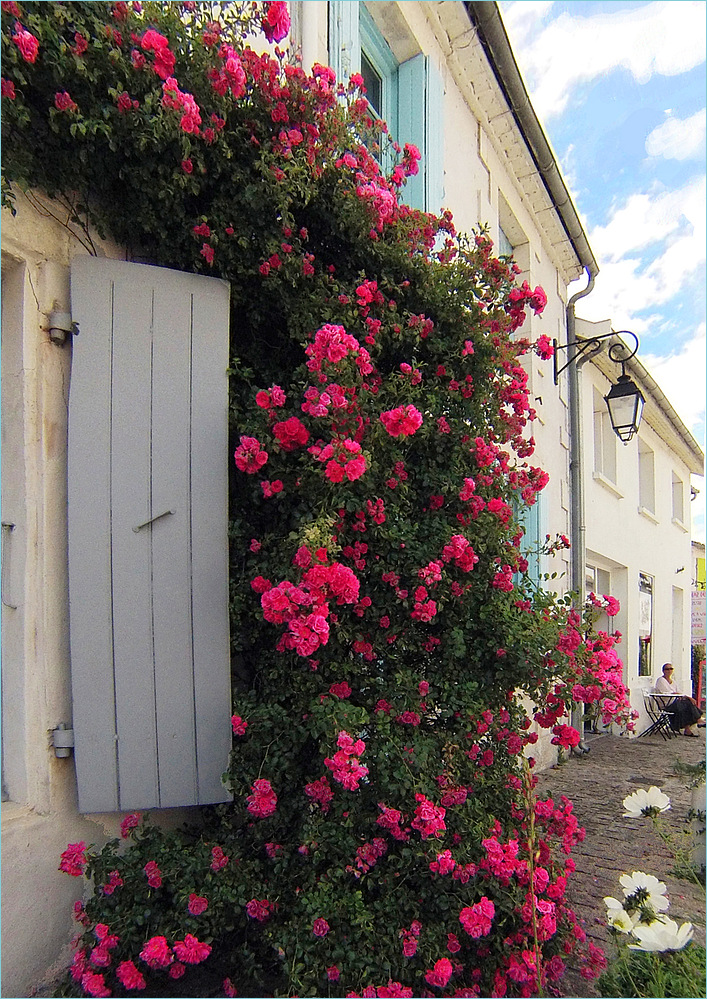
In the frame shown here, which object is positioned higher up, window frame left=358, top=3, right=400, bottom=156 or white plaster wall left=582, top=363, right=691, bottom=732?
window frame left=358, top=3, right=400, bottom=156

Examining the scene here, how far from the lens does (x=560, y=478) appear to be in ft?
27.3

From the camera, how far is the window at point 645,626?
486 inches

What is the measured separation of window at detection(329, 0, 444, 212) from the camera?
16.9ft

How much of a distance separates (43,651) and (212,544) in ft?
2.26

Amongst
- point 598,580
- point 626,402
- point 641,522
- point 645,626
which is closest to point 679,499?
point 641,522

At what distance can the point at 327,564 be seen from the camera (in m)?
2.47

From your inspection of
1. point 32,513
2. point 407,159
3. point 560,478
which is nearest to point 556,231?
point 560,478

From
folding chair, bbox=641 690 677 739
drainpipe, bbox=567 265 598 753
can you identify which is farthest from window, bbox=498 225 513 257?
folding chair, bbox=641 690 677 739

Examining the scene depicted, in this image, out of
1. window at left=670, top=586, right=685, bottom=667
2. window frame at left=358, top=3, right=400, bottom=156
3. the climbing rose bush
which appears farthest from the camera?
window at left=670, top=586, right=685, bottom=667

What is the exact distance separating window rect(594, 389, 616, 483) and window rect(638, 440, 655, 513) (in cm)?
260

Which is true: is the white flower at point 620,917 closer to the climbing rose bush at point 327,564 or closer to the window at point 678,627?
the climbing rose bush at point 327,564

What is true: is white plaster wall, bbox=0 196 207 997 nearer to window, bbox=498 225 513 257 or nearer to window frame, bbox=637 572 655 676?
window, bbox=498 225 513 257

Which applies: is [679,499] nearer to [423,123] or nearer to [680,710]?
[680,710]

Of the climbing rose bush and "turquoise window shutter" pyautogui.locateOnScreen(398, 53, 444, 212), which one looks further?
"turquoise window shutter" pyautogui.locateOnScreen(398, 53, 444, 212)
